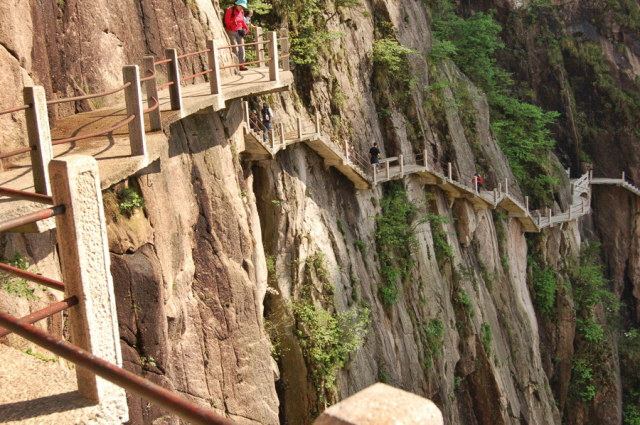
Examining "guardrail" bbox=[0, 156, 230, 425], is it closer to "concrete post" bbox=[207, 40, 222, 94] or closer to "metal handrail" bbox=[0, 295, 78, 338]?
"metal handrail" bbox=[0, 295, 78, 338]

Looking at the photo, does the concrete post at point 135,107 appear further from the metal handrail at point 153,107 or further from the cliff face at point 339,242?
the cliff face at point 339,242

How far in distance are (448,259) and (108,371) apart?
70.7 feet

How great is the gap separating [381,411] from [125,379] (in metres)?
1.09

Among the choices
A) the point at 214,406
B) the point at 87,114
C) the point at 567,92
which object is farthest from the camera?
the point at 567,92

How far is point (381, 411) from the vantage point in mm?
2334

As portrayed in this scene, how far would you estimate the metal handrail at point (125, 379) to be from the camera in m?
2.32

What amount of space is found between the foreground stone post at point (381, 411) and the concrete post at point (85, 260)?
206 centimetres

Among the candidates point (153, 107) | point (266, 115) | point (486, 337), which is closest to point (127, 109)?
point (153, 107)

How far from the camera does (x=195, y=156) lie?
1128 centimetres

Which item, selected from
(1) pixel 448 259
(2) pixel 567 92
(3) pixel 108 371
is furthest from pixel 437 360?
(2) pixel 567 92

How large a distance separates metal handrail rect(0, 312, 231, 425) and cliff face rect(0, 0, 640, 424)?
3.75 meters

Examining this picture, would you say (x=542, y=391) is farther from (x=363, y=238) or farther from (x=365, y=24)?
(x=365, y=24)

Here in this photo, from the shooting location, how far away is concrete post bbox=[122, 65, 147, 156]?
7.32 metres

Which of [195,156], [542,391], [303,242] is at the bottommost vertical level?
[542,391]
